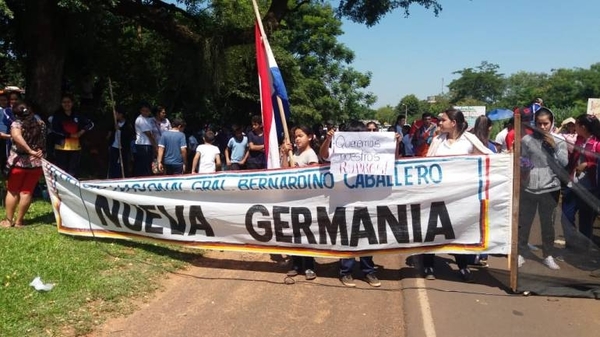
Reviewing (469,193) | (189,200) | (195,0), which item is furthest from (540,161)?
(195,0)

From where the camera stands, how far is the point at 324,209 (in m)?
5.67

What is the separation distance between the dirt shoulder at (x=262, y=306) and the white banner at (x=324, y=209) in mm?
358

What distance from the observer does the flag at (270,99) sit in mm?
6340

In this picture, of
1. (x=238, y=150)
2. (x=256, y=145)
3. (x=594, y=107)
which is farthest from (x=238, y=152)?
(x=594, y=107)

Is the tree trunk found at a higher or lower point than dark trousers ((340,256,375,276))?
higher

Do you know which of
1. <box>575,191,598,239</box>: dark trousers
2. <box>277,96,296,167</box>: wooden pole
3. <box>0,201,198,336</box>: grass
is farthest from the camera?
<box>277,96,296,167</box>: wooden pole

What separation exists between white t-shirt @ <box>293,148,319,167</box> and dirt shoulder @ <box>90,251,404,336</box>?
1.22m

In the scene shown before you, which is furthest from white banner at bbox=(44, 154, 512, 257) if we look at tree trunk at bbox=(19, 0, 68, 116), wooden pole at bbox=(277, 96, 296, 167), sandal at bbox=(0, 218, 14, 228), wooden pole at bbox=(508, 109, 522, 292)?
tree trunk at bbox=(19, 0, 68, 116)

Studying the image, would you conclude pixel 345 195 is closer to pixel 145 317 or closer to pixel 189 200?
pixel 189 200

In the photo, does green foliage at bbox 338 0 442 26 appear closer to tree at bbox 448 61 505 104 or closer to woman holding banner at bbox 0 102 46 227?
woman holding banner at bbox 0 102 46 227

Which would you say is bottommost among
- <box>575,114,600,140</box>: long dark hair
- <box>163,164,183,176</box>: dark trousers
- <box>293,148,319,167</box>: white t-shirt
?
<box>163,164,183,176</box>: dark trousers

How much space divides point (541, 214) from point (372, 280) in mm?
1835

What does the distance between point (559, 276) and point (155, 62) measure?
1850 centimetres

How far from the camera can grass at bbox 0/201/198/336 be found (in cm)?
432
